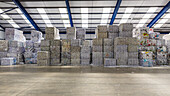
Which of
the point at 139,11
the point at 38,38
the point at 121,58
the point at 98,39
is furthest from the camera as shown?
the point at 139,11

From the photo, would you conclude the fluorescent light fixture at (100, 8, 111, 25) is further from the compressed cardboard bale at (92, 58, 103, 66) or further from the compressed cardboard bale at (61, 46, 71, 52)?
the compressed cardboard bale at (92, 58, 103, 66)

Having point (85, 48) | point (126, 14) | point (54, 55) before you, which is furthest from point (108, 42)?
point (126, 14)

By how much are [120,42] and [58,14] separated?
10054 mm

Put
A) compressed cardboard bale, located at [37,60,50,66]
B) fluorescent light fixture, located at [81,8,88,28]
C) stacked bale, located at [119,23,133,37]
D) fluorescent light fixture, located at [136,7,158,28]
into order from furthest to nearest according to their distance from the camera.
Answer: fluorescent light fixture, located at [81,8,88,28]
fluorescent light fixture, located at [136,7,158,28]
compressed cardboard bale, located at [37,60,50,66]
stacked bale, located at [119,23,133,37]

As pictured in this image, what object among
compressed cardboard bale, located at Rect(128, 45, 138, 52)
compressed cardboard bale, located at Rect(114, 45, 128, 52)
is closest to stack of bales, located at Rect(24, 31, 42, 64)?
compressed cardboard bale, located at Rect(114, 45, 128, 52)

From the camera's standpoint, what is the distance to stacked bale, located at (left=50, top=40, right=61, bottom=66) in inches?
365

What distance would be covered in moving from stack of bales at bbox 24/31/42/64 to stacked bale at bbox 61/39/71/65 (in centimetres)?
305

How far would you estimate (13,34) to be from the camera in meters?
10.3

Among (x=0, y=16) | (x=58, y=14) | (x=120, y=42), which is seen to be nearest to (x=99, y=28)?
(x=120, y=42)

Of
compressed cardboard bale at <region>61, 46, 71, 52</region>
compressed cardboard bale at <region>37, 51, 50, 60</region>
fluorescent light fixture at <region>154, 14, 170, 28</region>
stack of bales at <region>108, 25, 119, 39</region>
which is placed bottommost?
compressed cardboard bale at <region>37, 51, 50, 60</region>

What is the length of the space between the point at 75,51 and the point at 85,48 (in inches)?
37.0

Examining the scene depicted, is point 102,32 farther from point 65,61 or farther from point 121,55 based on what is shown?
point 65,61

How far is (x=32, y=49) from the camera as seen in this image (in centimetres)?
1065

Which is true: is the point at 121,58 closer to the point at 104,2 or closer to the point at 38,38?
the point at 104,2
